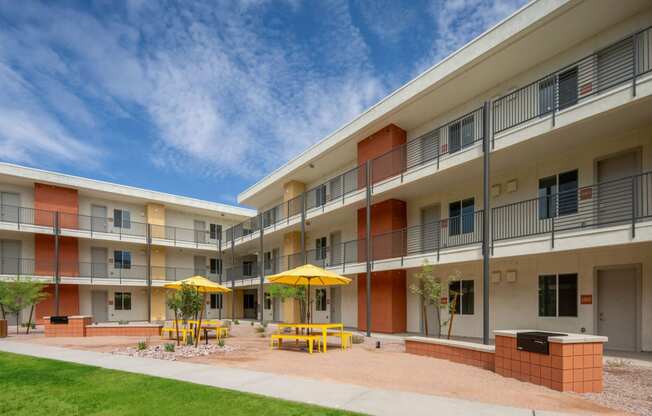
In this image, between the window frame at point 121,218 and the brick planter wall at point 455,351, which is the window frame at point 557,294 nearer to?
the brick planter wall at point 455,351

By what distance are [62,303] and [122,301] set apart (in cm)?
423

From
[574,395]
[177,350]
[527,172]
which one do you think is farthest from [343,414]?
[527,172]

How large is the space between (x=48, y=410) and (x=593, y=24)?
50.1 feet

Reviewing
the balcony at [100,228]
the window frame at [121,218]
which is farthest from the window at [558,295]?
the window frame at [121,218]

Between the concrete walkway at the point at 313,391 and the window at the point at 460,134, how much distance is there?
11199mm

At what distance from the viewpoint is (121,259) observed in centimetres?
2995

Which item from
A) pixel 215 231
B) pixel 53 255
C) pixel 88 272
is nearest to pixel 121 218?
pixel 88 272

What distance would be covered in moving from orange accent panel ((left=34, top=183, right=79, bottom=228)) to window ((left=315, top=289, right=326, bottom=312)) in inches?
678

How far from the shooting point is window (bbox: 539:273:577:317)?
1223 cm

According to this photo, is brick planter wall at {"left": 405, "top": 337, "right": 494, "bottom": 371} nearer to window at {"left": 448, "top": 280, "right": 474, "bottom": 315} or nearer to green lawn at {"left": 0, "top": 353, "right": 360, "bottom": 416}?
window at {"left": 448, "top": 280, "right": 474, "bottom": 315}

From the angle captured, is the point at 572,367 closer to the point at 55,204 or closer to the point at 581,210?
the point at 581,210

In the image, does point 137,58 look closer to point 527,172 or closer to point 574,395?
point 527,172

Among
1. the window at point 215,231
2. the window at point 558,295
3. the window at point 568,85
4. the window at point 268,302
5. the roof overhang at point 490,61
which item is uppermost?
the roof overhang at point 490,61

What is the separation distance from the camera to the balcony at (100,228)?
24.9 meters
